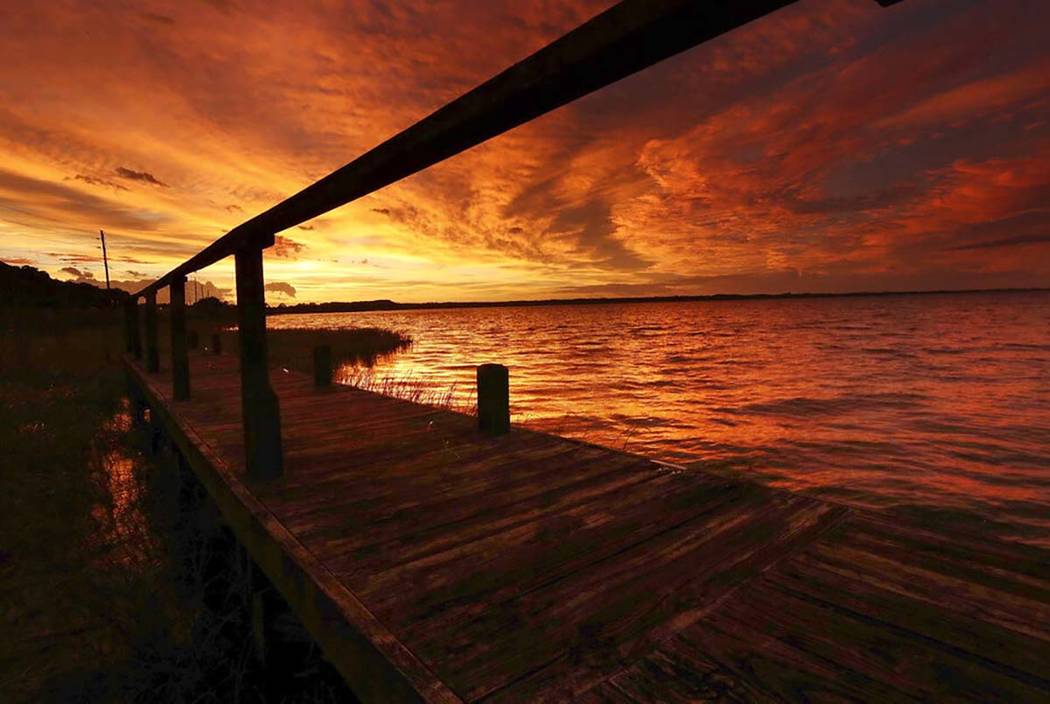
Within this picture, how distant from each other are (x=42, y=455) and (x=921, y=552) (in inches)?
411

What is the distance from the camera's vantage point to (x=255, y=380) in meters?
4.23

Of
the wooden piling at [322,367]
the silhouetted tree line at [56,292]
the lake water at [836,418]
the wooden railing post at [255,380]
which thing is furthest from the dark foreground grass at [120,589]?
the silhouetted tree line at [56,292]

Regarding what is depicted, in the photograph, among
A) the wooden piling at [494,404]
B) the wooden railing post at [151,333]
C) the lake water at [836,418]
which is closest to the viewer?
the wooden piling at [494,404]

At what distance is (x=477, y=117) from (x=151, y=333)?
1117 centimetres

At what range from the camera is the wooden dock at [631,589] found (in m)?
1.89

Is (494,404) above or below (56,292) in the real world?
below

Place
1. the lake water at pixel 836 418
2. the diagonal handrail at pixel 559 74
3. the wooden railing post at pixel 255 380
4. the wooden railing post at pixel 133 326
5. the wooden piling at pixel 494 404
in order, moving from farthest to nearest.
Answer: the wooden railing post at pixel 133 326, the lake water at pixel 836 418, the wooden piling at pixel 494 404, the wooden railing post at pixel 255 380, the diagonal handrail at pixel 559 74

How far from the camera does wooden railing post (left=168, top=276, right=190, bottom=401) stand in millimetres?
7168

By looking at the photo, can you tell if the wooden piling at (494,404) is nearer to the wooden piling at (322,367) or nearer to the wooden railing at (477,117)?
the wooden railing at (477,117)

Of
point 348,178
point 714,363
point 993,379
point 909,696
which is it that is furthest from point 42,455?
point 993,379

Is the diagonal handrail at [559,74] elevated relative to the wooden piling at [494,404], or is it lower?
elevated

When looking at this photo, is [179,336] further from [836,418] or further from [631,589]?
[836,418]

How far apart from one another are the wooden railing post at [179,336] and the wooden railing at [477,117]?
117 inches

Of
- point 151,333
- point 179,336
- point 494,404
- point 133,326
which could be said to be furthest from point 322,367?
point 133,326
